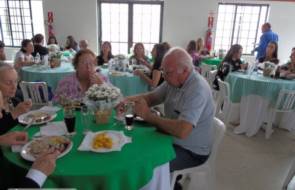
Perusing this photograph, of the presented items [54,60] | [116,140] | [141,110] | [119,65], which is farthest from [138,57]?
[116,140]

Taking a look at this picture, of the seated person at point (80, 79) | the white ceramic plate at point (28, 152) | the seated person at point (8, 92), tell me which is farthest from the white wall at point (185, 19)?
the white ceramic plate at point (28, 152)

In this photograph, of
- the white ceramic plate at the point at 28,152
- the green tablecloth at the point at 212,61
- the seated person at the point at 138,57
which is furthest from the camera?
the green tablecloth at the point at 212,61

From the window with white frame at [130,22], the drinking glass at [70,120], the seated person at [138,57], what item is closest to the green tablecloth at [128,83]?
the seated person at [138,57]

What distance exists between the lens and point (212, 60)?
5781 millimetres

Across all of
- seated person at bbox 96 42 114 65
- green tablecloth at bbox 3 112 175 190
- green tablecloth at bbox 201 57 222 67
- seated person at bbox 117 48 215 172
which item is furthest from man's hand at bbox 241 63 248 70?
green tablecloth at bbox 3 112 175 190

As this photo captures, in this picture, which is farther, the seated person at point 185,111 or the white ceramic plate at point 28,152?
the seated person at point 185,111

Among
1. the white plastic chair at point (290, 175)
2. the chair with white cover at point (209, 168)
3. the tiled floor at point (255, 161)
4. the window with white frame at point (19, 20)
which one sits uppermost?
the window with white frame at point (19, 20)

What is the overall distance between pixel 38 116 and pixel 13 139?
399mm

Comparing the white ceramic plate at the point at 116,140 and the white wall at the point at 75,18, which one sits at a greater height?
the white wall at the point at 75,18

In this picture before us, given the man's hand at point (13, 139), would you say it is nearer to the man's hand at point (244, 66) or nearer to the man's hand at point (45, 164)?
the man's hand at point (45, 164)

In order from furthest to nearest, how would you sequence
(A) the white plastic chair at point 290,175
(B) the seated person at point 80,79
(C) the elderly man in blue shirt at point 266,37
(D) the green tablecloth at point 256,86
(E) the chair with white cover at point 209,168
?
(C) the elderly man in blue shirt at point 266,37, (D) the green tablecloth at point 256,86, (B) the seated person at point 80,79, (A) the white plastic chair at point 290,175, (E) the chair with white cover at point 209,168

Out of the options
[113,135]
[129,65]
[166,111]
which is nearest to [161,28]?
[129,65]

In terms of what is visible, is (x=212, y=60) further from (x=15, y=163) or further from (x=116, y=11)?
(x=15, y=163)

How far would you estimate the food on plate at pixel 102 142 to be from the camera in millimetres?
1330
